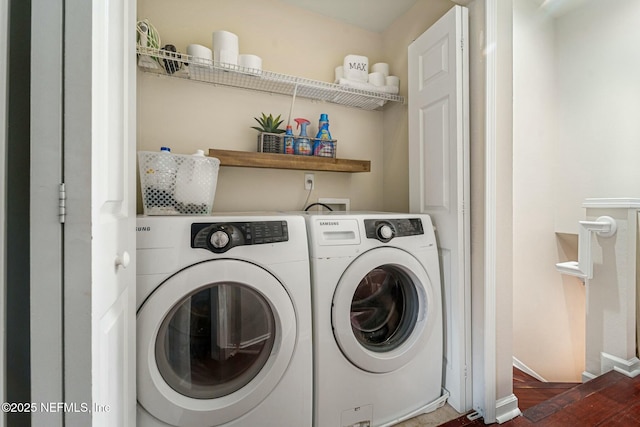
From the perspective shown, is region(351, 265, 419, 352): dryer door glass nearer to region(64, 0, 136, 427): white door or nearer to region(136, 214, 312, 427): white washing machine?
region(136, 214, 312, 427): white washing machine

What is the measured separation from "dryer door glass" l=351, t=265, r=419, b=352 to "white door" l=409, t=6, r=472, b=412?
0.22m

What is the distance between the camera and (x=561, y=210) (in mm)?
2473

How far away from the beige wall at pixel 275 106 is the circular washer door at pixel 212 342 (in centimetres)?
84

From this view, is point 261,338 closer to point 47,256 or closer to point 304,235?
point 304,235

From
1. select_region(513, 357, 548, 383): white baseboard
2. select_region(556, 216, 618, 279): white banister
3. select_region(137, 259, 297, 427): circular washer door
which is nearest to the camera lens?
select_region(137, 259, 297, 427): circular washer door

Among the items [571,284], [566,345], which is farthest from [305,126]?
[566,345]

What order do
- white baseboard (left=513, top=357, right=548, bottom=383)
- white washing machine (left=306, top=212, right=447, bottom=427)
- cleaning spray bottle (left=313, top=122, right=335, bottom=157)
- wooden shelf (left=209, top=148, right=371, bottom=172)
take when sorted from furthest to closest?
white baseboard (left=513, top=357, right=548, bottom=383)
cleaning spray bottle (left=313, top=122, right=335, bottom=157)
wooden shelf (left=209, top=148, right=371, bottom=172)
white washing machine (left=306, top=212, right=447, bottom=427)

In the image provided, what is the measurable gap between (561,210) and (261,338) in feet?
9.42

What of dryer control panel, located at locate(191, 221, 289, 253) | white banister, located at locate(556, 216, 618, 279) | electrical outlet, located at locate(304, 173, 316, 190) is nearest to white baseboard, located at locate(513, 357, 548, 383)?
white banister, located at locate(556, 216, 618, 279)

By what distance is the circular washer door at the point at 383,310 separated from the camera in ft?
3.72

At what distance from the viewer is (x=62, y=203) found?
1.47ft

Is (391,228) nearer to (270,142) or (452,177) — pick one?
(452,177)

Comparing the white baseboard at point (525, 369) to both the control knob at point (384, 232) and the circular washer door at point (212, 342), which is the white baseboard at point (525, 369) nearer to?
the control knob at point (384, 232)

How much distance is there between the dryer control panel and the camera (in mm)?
947
